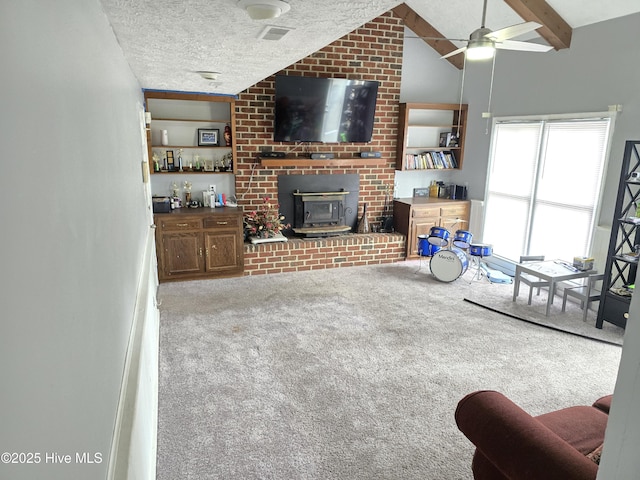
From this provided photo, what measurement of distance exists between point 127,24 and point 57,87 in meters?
1.11

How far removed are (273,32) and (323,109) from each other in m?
3.94

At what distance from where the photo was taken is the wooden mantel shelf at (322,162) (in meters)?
5.60

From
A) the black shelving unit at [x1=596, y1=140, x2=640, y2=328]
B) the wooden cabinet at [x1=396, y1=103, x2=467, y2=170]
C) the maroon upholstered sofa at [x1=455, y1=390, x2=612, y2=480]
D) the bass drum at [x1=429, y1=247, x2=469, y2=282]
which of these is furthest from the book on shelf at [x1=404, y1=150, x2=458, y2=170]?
the maroon upholstered sofa at [x1=455, y1=390, x2=612, y2=480]

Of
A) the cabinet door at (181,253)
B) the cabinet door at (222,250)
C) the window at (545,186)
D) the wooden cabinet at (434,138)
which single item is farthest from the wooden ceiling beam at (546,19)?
the cabinet door at (181,253)

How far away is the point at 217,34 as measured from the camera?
1.81m

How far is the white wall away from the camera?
51 cm

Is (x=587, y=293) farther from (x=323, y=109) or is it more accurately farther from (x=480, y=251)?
(x=323, y=109)

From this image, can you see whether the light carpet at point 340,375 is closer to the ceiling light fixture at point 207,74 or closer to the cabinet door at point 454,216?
the cabinet door at point 454,216

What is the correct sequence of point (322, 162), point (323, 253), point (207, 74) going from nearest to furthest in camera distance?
1. point (207, 74)
2. point (322, 162)
3. point (323, 253)

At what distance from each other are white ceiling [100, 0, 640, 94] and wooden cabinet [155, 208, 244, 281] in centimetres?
176

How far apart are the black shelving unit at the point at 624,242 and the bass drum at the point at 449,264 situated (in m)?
1.50

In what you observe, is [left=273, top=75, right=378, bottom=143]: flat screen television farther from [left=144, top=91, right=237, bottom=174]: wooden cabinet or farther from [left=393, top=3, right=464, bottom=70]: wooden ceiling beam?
[left=393, top=3, right=464, bottom=70]: wooden ceiling beam

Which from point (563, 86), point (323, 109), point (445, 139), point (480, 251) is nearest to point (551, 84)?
point (563, 86)

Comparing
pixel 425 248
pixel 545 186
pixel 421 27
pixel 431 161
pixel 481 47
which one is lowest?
pixel 425 248
